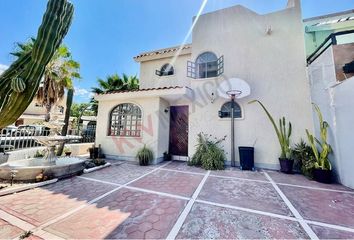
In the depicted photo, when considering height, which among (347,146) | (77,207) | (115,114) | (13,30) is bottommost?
(77,207)

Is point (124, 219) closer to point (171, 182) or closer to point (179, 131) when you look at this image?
point (171, 182)

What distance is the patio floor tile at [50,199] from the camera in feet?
11.7

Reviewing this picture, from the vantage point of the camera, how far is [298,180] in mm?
6336

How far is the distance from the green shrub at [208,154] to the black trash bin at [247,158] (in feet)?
3.13

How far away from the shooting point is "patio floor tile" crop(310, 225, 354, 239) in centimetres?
291

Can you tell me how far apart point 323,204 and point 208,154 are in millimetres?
4709

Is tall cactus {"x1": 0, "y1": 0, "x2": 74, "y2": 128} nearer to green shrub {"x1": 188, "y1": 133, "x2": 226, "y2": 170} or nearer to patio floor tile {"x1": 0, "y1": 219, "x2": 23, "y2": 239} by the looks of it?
patio floor tile {"x1": 0, "y1": 219, "x2": 23, "y2": 239}

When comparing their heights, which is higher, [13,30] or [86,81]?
[13,30]

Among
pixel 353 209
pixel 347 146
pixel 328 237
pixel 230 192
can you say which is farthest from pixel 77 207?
pixel 347 146

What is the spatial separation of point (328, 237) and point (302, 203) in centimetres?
154

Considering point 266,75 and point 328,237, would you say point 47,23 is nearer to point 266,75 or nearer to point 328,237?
point 328,237

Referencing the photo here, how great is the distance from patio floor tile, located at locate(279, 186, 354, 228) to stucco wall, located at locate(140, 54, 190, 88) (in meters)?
8.69

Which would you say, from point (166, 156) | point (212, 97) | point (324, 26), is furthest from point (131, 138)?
point (324, 26)

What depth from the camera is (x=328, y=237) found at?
288cm
